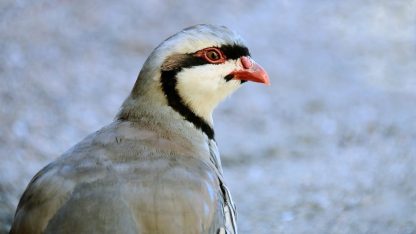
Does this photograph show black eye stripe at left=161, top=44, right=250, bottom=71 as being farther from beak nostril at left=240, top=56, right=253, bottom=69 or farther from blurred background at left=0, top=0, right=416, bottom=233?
blurred background at left=0, top=0, right=416, bottom=233

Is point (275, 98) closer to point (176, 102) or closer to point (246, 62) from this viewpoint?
point (246, 62)

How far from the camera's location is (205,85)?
3.74 metres

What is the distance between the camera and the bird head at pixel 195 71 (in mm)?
3654

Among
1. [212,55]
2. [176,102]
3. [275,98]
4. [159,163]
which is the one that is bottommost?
[159,163]

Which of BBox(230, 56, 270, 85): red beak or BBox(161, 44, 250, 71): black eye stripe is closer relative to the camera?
BBox(161, 44, 250, 71): black eye stripe

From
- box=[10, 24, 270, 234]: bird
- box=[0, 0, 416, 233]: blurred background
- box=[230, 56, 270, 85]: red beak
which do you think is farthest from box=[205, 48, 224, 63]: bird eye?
box=[0, 0, 416, 233]: blurred background

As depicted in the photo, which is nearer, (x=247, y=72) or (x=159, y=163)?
(x=159, y=163)

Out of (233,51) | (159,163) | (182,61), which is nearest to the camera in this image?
(159,163)

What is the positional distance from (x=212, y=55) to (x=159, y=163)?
26.6 inches

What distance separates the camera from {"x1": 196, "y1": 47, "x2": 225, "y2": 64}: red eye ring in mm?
3689

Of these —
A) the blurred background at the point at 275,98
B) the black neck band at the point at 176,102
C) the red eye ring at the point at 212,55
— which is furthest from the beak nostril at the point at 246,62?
the blurred background at the point at 275,98

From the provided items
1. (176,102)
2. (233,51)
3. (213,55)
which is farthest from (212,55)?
(176,102)

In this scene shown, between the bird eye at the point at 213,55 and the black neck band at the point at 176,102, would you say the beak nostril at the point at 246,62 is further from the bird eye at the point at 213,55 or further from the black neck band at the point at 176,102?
the black neck band at the point at 176,102

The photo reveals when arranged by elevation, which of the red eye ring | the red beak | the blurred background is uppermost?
the blurred background
